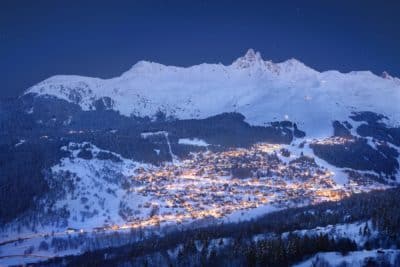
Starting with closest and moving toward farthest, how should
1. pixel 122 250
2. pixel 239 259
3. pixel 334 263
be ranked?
pixel 334 263 < pixel 239 259 < pixel 122 250

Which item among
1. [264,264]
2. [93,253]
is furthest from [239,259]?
[93,253]

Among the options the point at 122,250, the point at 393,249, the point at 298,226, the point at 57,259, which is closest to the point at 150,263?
the point at 122,250

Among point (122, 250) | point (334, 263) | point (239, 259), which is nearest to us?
point (334, 263)

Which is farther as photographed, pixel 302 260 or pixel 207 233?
pixel 207 233

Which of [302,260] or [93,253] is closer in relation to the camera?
[302,260]

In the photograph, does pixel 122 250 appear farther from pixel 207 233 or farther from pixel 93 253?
pixel 207 233

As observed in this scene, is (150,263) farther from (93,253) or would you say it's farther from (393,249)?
(393,249)

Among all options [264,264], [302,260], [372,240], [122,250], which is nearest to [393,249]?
[372,240]

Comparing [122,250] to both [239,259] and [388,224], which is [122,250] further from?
[388,224]
